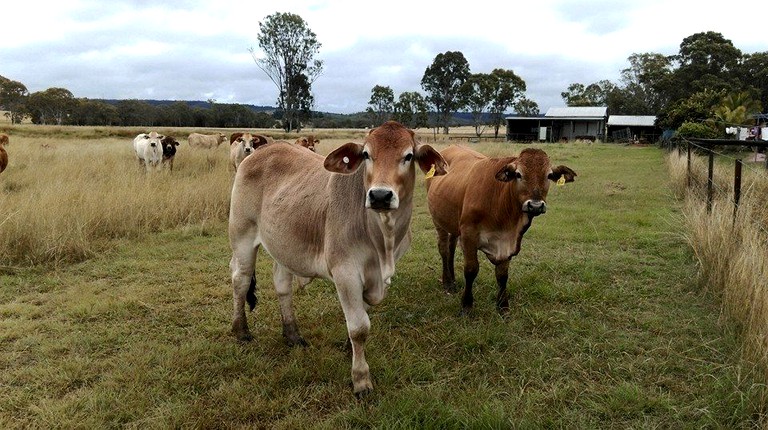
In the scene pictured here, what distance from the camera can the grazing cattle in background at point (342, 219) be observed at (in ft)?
10.3

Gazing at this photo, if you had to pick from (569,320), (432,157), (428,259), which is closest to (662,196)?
(428,259)

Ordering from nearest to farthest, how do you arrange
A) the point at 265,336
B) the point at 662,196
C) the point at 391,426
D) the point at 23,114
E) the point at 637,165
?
the point at 391,426, the point at 265,336, the point at 662,196, the point at 637,165, the point at 23,114

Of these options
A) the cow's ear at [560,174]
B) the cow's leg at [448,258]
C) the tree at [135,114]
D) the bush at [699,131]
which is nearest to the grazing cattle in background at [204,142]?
the cow's leg at [448,258]

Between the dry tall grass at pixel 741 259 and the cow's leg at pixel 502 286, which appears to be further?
the cow's leg at pixel 502 286

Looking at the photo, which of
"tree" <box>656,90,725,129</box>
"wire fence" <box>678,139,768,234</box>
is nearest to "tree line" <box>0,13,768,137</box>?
"tree" <box>656,90,725,129</box>

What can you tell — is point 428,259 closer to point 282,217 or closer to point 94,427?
point 282,217

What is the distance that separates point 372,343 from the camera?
14.0 feet

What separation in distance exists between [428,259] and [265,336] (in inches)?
120

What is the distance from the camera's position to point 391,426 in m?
3.07

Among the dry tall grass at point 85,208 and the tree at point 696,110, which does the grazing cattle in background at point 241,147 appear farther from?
the tree at point 696,110

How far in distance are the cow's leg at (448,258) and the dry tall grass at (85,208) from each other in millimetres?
4709

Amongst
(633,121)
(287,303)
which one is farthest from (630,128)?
(287,303)

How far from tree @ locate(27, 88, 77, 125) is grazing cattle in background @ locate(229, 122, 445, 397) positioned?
222ft

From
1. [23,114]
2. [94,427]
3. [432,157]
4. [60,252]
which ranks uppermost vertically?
[23,114]
